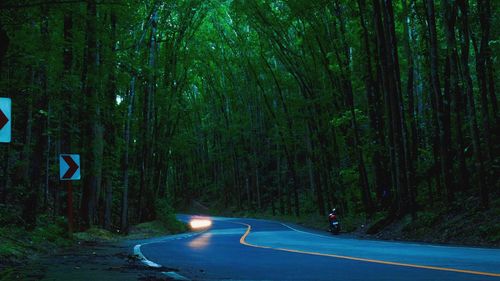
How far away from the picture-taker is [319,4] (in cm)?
2469

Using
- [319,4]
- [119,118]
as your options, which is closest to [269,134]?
[319,4]

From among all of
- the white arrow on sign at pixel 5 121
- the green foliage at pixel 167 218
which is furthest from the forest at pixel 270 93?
the white arrow on sign at pixel 5 121

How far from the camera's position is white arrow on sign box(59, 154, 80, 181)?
14.4 metres

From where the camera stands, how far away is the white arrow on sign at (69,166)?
1436 centimetres

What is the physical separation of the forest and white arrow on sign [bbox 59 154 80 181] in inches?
38.7

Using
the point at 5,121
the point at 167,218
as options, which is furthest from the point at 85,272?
the point at 167,218

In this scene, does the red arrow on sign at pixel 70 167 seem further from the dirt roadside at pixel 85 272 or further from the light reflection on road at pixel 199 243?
the dirt roadside at pixel 85 272

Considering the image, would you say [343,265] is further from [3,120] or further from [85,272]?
[3,120]

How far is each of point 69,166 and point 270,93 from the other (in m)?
33.0

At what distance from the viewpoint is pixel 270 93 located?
4634 centimetres

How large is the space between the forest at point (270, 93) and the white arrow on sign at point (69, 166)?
3.22ft

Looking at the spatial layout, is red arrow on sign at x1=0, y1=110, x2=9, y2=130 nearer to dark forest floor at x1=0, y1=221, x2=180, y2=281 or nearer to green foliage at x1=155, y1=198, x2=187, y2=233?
dark forest floor at x1=0, y1=221, x2=180, y2=281

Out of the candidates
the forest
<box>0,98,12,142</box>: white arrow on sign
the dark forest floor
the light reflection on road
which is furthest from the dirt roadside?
the light reflection on road

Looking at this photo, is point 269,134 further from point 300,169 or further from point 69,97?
point 69,97
